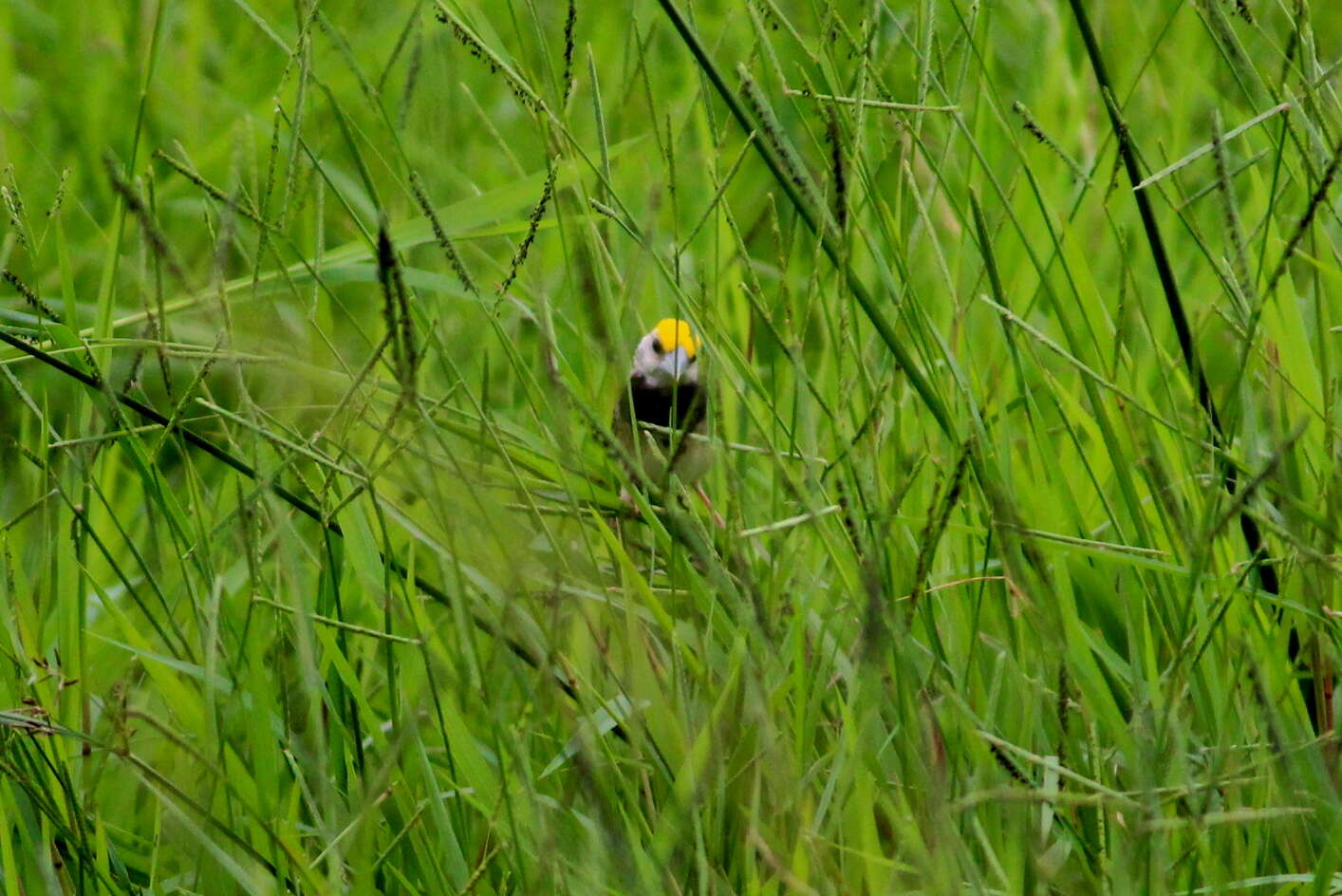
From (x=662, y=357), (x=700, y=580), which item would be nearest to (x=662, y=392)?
(x=662, y=357)

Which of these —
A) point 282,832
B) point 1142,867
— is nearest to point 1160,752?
point 1142,867

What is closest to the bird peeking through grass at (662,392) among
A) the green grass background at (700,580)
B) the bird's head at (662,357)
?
the bird's head at (662,357)

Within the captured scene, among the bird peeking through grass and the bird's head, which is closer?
→ the bird peeking through grass

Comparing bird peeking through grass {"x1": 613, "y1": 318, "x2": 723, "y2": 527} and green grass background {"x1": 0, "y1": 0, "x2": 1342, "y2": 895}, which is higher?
green grass background {"x1": 0, "y1": 0, "x2": 1342, "y2": 895}

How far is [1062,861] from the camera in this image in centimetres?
132

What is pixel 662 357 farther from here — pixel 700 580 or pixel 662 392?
pixel 700 580

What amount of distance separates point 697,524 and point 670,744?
0.69ft

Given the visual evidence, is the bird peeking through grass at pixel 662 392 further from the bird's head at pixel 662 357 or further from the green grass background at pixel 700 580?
the green grass background at pixel 700 580

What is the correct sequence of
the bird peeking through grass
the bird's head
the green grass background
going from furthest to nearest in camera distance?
the bird's head → the bird peeking through grass → the green grass background

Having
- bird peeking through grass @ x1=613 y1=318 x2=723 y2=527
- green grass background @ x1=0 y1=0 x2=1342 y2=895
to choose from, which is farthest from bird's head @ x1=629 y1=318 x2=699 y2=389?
green grass background @ x1=0 y1=0 x2=1342 y2=895

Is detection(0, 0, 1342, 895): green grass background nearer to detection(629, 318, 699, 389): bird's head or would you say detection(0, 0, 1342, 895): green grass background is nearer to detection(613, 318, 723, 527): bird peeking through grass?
detection(613, 318, 723, 527): bird peeking through grass

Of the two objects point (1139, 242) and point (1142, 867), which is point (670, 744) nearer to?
point (1142, 867)

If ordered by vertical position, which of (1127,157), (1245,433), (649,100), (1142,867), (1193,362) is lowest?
(1142,867)

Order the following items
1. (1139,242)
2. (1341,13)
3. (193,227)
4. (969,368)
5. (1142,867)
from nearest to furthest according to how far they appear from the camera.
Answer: (1142,867) → (969,368) → (1139,242) → (193,227) → (1341,13)
